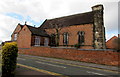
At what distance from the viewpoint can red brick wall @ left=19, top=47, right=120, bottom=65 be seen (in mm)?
13250

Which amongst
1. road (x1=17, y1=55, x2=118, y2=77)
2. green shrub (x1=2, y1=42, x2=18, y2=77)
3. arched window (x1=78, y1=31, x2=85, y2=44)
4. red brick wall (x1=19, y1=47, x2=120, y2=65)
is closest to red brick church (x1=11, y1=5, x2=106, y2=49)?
arched window (x1=78, y1=31, x2=85, y2=44)

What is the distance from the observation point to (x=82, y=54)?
15.6 meters

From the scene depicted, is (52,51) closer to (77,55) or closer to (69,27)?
(77,55)

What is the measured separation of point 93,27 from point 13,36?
27.1 m

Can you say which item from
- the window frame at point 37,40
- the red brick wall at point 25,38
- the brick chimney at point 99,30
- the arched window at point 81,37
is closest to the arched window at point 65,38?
the arched window at point 81,37

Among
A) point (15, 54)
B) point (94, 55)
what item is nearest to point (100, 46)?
point (94, 55)

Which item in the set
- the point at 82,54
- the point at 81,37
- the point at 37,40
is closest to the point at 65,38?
the point at 81,37

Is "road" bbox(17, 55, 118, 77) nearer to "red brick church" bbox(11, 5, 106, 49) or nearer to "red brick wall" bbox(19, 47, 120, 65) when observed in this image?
"red brick wall" bbox(19, 47, 120, 65)

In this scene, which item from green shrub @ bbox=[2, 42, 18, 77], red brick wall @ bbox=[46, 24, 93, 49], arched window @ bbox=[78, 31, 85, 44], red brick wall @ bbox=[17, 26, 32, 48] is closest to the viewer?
green shrub @ bbox=[2, 42, 18, 77]

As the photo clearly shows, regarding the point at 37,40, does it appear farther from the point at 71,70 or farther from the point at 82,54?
the point at 71,70

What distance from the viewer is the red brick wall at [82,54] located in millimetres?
13250

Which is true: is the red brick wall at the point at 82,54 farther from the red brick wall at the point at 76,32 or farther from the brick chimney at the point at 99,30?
the brick chimney at the point at 99,30

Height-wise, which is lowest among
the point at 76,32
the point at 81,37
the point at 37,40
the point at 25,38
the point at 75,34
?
the point at 37,40

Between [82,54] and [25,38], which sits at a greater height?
[25,38]
